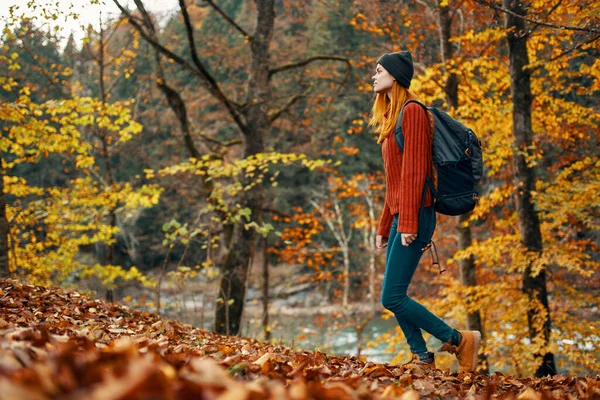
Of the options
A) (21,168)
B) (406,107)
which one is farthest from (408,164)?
(21,168)

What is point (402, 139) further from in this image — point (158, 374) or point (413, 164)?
point (158, 374)

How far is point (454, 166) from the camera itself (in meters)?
3.49

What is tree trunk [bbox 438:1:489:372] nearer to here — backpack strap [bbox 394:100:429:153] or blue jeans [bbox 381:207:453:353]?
blue jeans [bbox 381:207:453:353]

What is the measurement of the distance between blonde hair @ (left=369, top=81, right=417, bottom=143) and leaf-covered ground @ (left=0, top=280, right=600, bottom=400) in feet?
5.07

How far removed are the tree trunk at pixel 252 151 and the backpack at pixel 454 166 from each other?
16.6ft

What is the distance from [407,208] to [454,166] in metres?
0.43

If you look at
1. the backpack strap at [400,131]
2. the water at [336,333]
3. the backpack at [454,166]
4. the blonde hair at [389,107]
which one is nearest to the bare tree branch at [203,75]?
the blonde hair at [389,107]

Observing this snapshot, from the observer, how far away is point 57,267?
11.2 meters

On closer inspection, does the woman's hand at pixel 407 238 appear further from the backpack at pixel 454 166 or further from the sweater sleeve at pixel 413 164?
the backpack at pixel 454 166

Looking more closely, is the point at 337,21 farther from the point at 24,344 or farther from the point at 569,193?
the point at 24,344

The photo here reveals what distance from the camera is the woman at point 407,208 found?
11.1 ft

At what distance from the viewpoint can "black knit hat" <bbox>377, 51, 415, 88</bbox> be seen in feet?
12.0

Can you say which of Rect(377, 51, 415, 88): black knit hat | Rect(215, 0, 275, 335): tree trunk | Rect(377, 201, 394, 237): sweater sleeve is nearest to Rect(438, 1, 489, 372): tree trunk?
Rect(215, 0, 275, 335): tree trunk

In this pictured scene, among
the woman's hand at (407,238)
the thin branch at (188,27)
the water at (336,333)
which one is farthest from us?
the water at (336,333)
